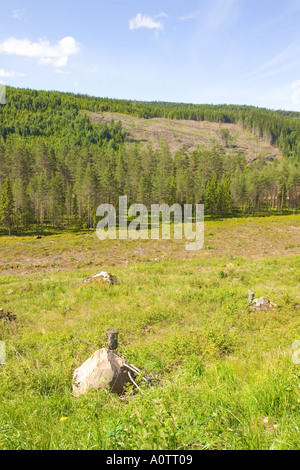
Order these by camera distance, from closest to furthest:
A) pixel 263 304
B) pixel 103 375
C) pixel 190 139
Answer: pixel 103 375
pixel 263 304
pixel 190 139

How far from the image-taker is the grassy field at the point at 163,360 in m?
2.90

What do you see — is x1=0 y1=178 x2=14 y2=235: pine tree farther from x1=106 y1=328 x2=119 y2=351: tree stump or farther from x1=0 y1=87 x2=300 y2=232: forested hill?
x1=106 y1=328 x2=119 y2=351: tree stump

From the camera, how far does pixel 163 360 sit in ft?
21.7

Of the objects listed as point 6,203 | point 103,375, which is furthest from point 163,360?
point 6,203

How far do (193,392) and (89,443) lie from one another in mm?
1807

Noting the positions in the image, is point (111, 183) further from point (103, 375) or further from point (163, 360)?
point (103, 375)

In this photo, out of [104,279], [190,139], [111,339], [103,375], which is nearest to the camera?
[103,375]

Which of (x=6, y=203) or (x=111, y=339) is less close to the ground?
(x=6, y=203)

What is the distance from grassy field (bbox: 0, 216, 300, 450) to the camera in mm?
2900

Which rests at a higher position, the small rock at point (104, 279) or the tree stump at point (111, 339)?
the tree stump at point (111, 339)

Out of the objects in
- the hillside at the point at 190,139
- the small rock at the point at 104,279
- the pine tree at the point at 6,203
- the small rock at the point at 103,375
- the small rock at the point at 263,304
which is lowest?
the small rock at the point at 104,279

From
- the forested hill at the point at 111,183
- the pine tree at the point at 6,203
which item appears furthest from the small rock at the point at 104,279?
the pine tree at the point at 6,203

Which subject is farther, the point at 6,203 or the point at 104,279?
the point at 6,203

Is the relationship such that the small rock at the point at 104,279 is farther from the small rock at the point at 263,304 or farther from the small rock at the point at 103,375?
the small rock at the point at 103,375
